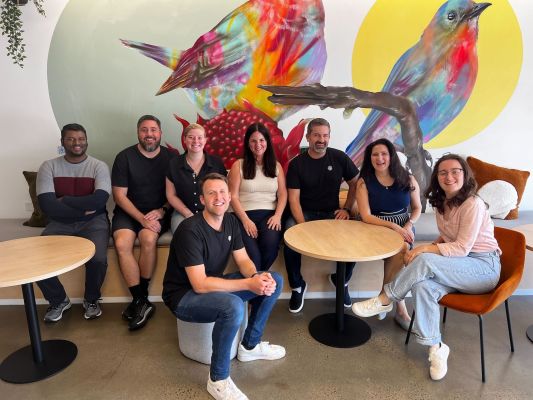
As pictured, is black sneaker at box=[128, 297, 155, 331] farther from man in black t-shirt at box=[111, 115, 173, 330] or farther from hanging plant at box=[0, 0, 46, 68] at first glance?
hanging plant at box=[0, 0, 46, 68]

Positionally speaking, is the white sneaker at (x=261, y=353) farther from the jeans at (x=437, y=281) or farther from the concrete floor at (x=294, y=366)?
the jeans at (x=437, y=281)

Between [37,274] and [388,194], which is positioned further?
[388,194]

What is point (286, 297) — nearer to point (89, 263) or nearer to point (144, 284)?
point (144, 284)

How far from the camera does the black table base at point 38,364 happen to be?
220cm

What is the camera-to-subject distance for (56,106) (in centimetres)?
348

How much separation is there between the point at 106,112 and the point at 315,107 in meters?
1.82

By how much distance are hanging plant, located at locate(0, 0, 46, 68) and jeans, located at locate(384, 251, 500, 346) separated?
339cm

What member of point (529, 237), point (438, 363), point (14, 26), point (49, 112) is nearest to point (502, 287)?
point (438, 363)

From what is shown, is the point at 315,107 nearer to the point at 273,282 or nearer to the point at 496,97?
the point at 496,97

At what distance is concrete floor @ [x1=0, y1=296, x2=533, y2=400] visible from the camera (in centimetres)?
207

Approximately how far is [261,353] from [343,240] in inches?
31.4

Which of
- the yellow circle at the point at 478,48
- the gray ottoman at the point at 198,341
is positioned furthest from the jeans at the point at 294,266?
the yellow circle at the point at 478,48

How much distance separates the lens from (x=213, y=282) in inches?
78.0

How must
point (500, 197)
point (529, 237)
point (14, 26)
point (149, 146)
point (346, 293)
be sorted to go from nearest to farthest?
point (529, 237), point (346, 293), point (149, 146), point (14, 26), point (500, 197)
